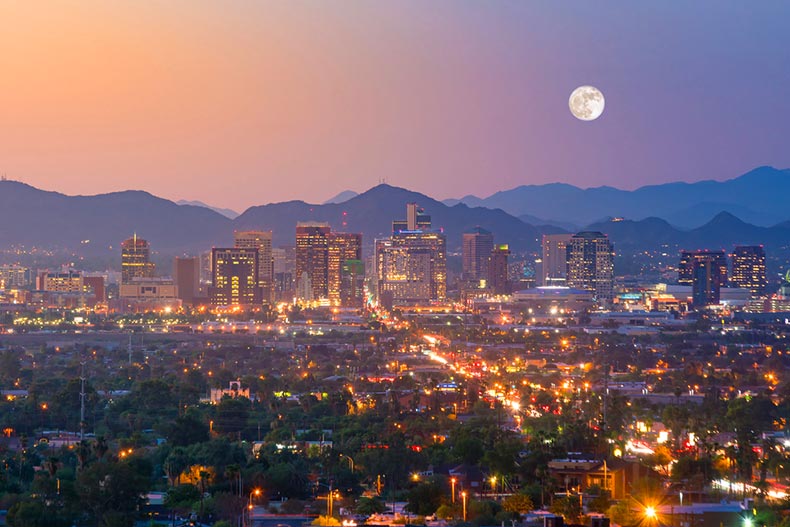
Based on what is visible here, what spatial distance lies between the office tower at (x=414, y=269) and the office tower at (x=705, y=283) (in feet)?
84.8

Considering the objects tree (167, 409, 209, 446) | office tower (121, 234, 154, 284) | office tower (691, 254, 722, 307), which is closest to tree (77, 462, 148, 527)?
tree (167, 409, 209, 446)

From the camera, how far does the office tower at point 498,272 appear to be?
500 feet

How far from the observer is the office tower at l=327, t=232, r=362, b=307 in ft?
502

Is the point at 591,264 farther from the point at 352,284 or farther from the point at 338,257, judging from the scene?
the point at 338,257

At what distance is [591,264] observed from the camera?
15925 cm

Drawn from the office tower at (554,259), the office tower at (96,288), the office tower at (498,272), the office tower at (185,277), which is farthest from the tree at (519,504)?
the office tower at (554,259)

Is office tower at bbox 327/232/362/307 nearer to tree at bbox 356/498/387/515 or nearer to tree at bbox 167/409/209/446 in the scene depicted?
tree at bbox 167/409/209/446

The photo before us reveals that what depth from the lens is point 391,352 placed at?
83312 mm

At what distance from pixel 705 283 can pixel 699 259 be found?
10.7 feet

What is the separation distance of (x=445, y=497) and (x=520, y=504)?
1.52 m

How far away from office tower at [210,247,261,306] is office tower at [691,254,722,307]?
41.1 metres

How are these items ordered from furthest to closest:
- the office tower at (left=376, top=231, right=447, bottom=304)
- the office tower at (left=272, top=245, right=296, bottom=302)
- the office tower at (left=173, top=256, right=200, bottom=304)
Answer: the office tower at (left=376, top=231, right=447, bottom=304) → the office tower at (left=272, top=245, right=296, bottom=302) → the office tower at (left=173, top=256, right=200, bottom=304)

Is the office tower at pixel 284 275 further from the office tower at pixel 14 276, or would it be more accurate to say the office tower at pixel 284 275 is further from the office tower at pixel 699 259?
the office tower at pixel 699 259

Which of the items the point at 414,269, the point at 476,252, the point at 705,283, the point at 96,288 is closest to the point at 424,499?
the point at 705,283
